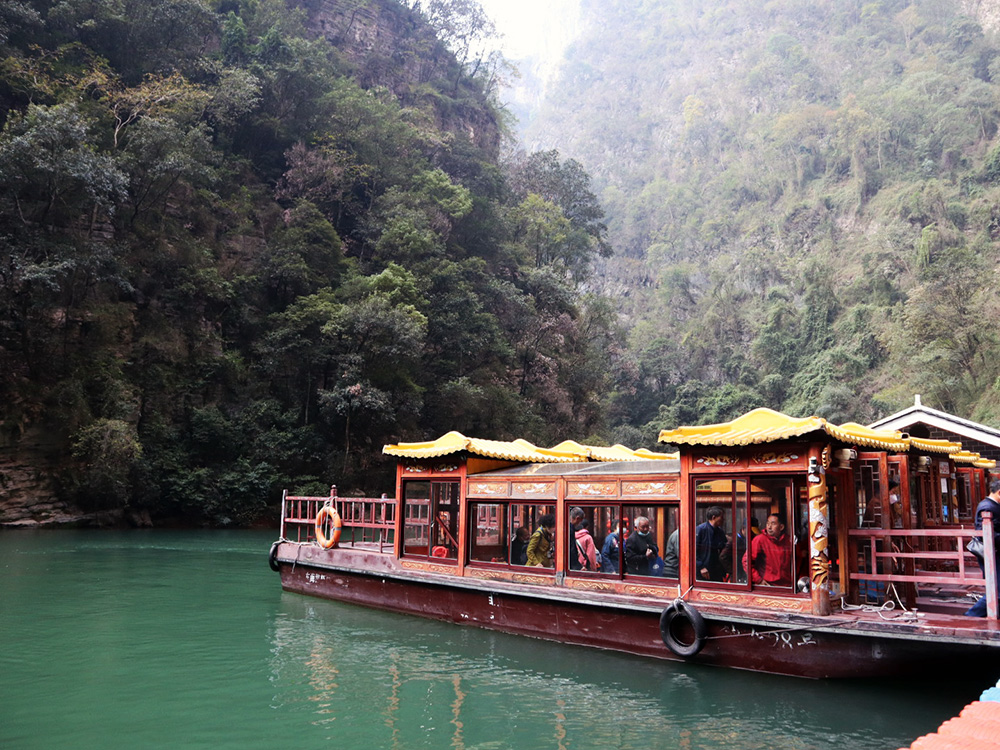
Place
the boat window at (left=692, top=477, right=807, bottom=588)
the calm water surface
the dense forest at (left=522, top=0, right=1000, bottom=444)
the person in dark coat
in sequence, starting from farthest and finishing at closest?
the dense forest at (left=522, top=0, right=1000, bottom=444) → the person in dark coat → the boat window at (left=692, top=477, right=807, bottom=588) → the calm water surface

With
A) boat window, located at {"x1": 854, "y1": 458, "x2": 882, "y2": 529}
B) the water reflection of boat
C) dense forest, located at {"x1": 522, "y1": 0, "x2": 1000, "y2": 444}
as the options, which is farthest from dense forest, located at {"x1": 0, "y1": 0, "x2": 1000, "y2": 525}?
boat window, located at {"x1": 854, "y1": 458, "x2": 882, "y2": 529}

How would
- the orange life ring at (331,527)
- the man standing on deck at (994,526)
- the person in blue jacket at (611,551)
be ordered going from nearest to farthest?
1. the man standing on deck at (994,526)
2. the person in blue jacket at (611,551)
3. the orange life ring at (331,527)

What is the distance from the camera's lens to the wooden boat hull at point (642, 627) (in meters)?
7.11

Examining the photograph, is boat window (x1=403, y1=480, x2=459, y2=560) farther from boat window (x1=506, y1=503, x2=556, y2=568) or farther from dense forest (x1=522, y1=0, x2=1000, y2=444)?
dense forest (x1=522, y1=0, x2=1000, y2=444)

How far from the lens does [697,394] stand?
48.8 m

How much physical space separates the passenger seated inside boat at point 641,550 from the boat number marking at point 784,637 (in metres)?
1.43

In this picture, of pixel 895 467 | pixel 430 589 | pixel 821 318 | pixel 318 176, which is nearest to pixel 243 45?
pixel 318 176

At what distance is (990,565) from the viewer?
6.97 metres

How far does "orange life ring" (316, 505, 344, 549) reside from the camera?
12.7m

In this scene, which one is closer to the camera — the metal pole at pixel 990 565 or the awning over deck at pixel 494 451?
the metal pole at pixel 990 565

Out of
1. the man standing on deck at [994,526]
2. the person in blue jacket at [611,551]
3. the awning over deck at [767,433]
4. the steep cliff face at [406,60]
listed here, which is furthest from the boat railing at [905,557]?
the steep cliff face at [406,60]

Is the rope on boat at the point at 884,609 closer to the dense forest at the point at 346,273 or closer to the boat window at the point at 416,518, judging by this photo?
the boat window at the point at 416,518

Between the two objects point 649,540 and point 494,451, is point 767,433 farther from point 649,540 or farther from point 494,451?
point 494,451

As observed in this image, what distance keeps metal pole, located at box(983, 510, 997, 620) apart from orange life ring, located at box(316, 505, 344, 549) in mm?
9019
